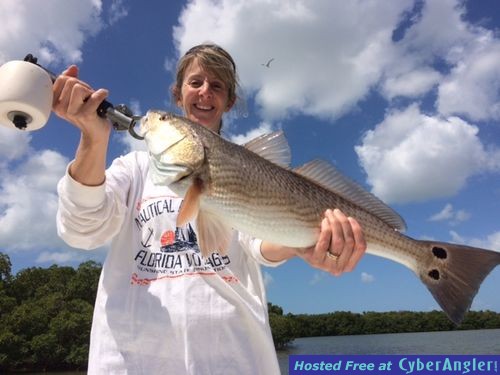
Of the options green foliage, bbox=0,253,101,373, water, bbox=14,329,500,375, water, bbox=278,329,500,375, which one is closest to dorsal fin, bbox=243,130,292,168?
water, bbox=14,329,500,375

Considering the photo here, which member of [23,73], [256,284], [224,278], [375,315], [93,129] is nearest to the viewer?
[23,73]

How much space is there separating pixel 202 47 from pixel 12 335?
5169 centimetres

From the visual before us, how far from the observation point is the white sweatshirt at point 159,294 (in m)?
2.74

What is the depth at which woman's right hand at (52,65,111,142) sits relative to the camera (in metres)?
2.62

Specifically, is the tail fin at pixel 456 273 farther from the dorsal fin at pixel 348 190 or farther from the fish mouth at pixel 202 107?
the fish mouth at pixel 202 107

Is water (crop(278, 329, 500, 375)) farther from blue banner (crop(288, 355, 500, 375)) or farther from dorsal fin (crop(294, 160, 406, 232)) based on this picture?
dorsal fin (crop(294, 160, 406, 232))

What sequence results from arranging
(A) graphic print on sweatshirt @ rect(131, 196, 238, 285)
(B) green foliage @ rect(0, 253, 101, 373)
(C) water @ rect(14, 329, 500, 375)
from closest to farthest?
1. (A) graphic print on sweatshirt @ rect(131, 196, 238, 285)
2. (B) green foliage @ rect(0, 253, 101, 373)
3. (C) water @ rect(14, 329, 500, 375)

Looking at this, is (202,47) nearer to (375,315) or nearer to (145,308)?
(145,308)

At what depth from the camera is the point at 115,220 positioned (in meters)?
3.07

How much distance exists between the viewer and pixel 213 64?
11.9ft

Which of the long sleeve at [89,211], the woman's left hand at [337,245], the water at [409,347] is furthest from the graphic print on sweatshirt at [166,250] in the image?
the water at [409,347]

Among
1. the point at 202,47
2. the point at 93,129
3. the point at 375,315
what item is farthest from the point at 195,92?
the point at 375,315

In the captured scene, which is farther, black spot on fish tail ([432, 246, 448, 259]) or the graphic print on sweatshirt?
the graphic print on sweatshirt

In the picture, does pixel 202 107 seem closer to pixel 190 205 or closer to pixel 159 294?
pixel 190 205
